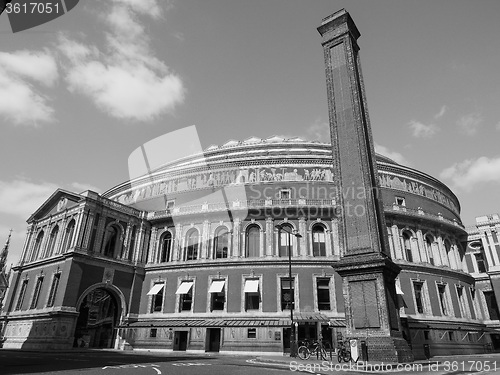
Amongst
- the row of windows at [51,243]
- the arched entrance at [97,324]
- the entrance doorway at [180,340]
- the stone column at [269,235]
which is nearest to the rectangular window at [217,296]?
the entrance doorway at [180,340]

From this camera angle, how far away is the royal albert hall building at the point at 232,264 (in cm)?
3077

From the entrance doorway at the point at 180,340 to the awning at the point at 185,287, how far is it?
11.8 ft

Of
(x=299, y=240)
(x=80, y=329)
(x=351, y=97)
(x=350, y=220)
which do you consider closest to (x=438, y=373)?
(x=350, y=220)

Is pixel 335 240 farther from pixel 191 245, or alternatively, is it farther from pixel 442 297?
pixel 191 245

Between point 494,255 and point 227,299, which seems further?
point 494,255

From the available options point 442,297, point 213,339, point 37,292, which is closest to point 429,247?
point 442,297

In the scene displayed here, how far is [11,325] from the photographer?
109 ft

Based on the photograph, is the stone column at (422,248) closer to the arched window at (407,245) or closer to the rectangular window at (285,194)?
the arched window at (407,245)

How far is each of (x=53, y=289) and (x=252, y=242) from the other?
18.2 meters

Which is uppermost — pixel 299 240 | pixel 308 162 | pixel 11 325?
pixel 308 162

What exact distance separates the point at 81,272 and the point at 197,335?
11506 millimetres

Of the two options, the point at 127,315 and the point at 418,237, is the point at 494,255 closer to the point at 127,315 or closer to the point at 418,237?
the point at 418,237

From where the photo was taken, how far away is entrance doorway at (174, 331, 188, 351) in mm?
31484

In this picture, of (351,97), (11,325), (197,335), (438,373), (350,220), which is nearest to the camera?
(438,373)
